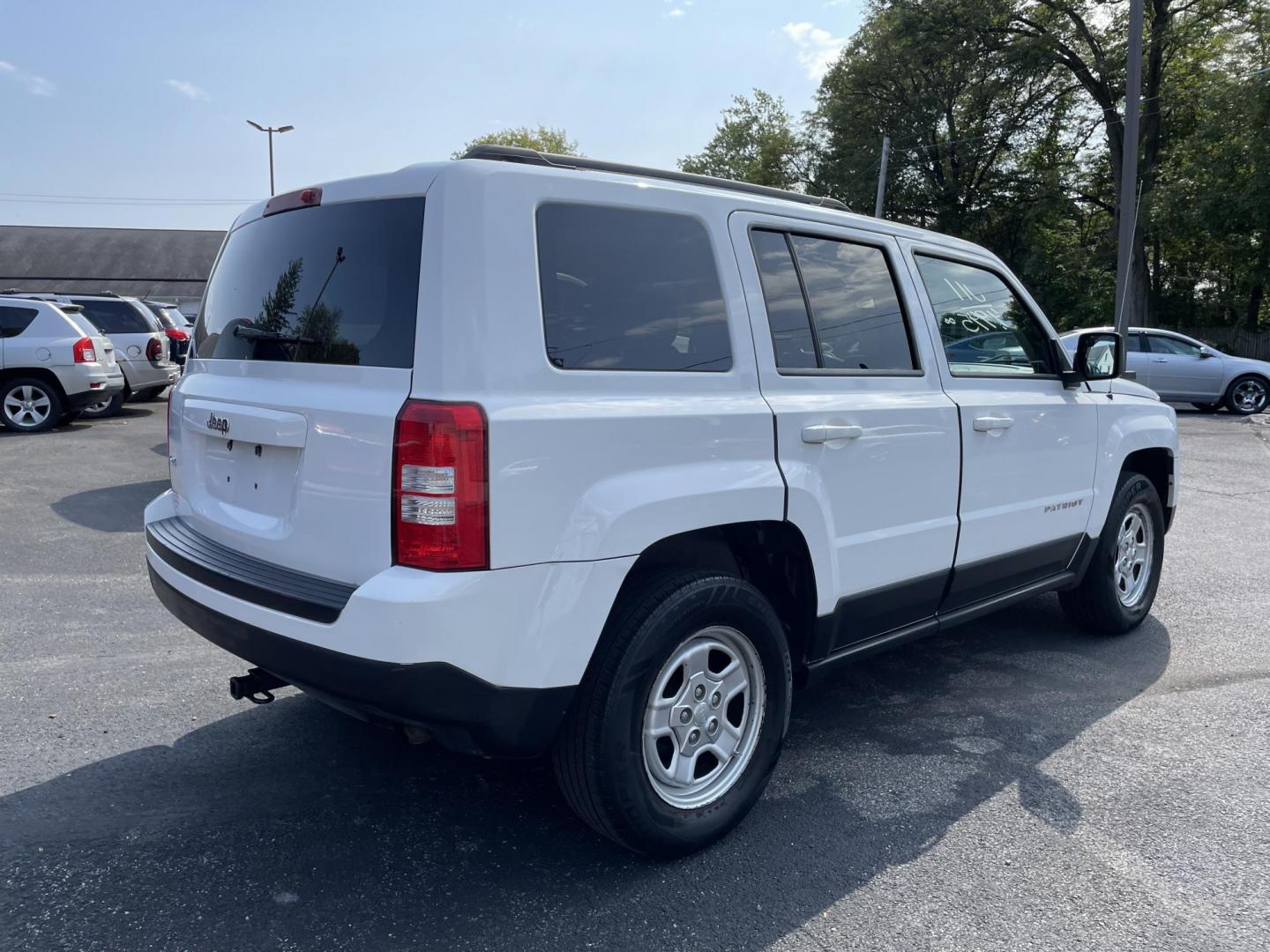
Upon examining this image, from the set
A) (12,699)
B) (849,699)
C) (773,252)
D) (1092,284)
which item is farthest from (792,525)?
(1092,284)

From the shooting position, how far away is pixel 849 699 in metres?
4.24

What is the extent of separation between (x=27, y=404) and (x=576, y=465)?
12.7 metres

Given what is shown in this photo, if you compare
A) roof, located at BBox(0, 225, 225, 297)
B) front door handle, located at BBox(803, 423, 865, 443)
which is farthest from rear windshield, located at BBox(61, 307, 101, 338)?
roof, located at BBox(0, 225, 225, 297)

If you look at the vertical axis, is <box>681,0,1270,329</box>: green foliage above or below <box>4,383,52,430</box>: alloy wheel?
above

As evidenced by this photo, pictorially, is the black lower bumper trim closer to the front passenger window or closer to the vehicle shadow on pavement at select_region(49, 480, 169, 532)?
the front passenger window

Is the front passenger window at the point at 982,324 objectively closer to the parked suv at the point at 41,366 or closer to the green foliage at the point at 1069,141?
the parked suv at the point at 41,366

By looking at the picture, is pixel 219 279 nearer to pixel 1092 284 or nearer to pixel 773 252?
pixel 773 252

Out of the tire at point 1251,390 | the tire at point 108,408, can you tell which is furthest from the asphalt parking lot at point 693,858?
the tire at point 1251,390

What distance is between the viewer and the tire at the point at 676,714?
264 centimetres

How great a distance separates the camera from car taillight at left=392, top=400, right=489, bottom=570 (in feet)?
7.76

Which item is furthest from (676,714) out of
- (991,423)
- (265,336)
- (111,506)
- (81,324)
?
(81,324)

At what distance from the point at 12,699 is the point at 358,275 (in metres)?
2.65

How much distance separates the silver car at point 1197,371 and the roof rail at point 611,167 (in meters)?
16.3

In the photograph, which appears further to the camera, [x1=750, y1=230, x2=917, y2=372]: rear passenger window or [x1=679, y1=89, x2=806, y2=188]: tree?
[x1=679, y1=89, x2=806, y2=188]: tree
